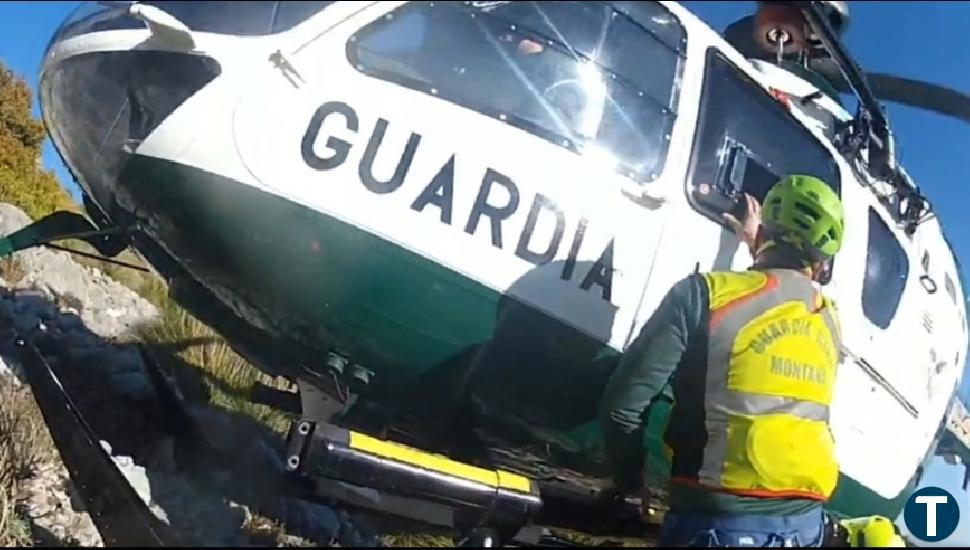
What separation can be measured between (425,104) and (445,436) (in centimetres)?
119

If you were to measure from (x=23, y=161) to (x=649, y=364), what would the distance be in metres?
6.56

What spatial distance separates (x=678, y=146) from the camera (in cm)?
404

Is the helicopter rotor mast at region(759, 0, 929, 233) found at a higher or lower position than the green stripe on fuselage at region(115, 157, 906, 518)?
higher

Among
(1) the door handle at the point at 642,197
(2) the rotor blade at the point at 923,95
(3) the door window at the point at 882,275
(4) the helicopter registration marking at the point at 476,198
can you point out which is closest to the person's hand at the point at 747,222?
(1) the door handle at the point at 642,197

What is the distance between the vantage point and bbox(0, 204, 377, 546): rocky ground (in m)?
4.00

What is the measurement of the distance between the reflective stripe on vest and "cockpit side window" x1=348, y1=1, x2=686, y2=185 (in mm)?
825

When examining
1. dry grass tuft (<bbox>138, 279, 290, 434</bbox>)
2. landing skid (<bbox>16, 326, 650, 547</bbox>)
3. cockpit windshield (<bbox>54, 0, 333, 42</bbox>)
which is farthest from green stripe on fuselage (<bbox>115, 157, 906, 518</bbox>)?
dry grass tuft (<bbox>138, 279, 290, 434</bbox>)

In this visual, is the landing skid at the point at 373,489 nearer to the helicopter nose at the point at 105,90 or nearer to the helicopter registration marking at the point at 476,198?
the helicopter registration marking at the point at 476,198

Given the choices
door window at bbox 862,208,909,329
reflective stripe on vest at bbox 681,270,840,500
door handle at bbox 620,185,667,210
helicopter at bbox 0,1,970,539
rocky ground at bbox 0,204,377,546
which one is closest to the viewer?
reflective stripe on vest at bbox 681,270,840,500

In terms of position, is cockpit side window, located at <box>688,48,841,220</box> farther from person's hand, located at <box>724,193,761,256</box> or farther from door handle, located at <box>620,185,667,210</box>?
door handle, located at <box>620,185,667,210</box>

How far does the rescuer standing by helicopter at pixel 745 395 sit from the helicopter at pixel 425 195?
0.39m

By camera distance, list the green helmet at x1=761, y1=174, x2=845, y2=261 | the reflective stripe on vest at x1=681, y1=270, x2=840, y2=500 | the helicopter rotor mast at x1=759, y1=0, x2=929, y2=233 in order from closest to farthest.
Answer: the reflective stripe on vest at x1=681, y1=270, x2=840, y2=500, the green helmet at x1=761, y1=174, x2=845, y2=261, the helicopter rotor mast at x1=759, y1=0, x2=929, y2=233

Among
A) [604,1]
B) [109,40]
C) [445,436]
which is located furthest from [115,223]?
[604,1]

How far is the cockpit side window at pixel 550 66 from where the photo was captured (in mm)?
3721
